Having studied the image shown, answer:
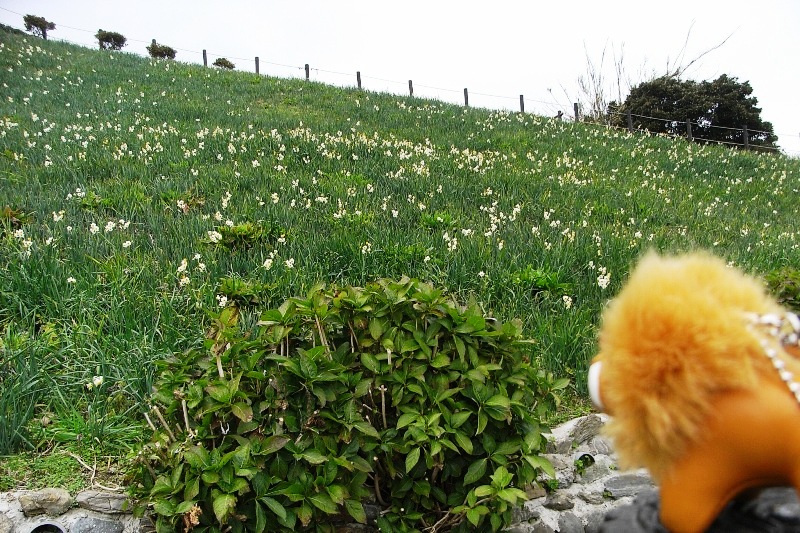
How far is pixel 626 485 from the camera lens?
265cm

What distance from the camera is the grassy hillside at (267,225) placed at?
2955mm

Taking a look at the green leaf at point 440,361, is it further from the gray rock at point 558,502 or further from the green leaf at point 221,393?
the gray rock at point 558,502

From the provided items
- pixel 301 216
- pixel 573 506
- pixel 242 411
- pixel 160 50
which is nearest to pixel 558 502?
pixel 573 506

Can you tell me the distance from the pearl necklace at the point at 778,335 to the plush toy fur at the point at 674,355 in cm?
1

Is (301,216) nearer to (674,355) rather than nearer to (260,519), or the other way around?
(260,519)

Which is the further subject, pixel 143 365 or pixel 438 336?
pixel 143 365

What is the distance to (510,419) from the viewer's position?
7.00 feet

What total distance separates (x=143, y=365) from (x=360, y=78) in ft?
80.9

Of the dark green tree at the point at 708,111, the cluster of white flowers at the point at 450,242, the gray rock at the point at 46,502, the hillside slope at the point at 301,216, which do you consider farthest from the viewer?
the dark green tree at the point at 708,111

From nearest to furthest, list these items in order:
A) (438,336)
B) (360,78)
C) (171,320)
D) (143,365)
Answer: (438,336), (143,365), (171,320), (360,78)

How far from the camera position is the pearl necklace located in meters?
0.76

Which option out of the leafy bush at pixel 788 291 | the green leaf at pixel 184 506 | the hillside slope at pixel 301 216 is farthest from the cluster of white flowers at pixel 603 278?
the green leaf at pixel 184 506

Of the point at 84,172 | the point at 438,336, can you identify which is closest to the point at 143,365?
the point at 438,336

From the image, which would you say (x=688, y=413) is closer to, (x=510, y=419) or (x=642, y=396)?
(x=642, y=396)
